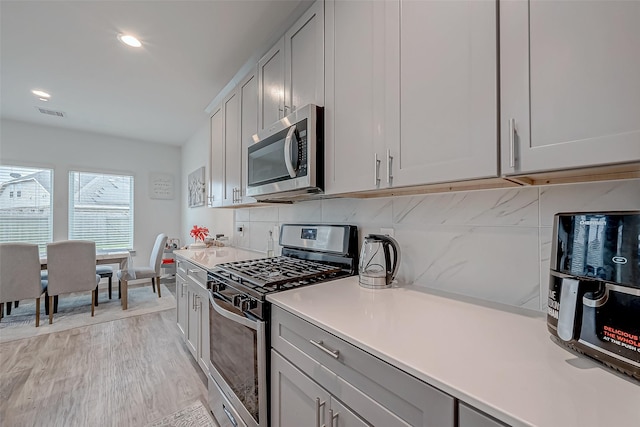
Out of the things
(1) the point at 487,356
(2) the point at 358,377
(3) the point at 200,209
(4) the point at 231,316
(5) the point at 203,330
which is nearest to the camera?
(1) the point at 487,356

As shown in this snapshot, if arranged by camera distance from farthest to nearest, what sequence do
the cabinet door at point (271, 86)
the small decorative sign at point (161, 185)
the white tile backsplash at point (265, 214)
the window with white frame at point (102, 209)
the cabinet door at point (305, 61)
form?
the small decorative sign at point (161, 185)
the window with white frame at point (102, 209)
the white tile backsplash at point (265, 214)
the cabinet door at point (271, 86)
the cabinet door at point (305, 61)

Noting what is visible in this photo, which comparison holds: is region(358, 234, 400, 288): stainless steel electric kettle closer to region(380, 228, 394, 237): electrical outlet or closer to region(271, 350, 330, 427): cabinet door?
region(380, 228, 394, 237): electrical outlet

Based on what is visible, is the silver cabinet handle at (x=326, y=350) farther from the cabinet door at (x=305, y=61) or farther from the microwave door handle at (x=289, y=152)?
the cabinet door at (x=305, y=61)

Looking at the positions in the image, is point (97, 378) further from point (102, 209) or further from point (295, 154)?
point (102, 209)

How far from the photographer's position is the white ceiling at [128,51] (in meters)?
1.84

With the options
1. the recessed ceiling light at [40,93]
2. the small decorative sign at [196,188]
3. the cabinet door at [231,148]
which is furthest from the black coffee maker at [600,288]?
the recessed ceiling light at [40,93]

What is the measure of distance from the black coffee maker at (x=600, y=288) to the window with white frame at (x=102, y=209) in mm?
5866

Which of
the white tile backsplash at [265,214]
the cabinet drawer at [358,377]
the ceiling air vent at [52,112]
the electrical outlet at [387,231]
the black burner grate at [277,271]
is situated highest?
the ceiling air vent at [52,112]

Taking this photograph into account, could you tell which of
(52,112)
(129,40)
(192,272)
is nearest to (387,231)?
(192,272)

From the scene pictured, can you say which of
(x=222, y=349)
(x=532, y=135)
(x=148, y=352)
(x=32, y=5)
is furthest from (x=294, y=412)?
(x=32, y=5)

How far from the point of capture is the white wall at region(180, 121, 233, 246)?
3.61 metres

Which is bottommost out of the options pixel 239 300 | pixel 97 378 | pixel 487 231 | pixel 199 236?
pixel 97 378

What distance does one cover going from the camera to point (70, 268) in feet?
10.5

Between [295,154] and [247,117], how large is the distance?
943mm
